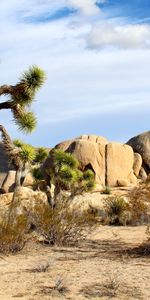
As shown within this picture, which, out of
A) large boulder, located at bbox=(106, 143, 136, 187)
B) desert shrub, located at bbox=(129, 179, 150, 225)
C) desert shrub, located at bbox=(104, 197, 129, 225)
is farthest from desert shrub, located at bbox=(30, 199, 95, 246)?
large boulder, located at bbox=(106, 143, 136, 187)

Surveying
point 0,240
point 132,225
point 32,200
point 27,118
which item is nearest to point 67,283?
point 0,240

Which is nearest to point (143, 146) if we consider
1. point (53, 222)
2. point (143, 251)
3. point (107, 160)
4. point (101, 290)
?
point (107, 160)

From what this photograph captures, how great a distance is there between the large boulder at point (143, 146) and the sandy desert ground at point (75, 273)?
1193 inches

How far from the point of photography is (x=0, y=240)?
38.7 feet

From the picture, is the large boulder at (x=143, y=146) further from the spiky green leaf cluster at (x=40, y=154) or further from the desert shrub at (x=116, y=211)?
the desert shrub at (x=116, y=211)

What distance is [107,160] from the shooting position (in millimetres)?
40906

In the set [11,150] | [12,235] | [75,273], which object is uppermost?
[11,150]

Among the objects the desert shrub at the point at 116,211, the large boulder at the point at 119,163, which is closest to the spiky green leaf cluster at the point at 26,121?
the desert shrub at the point at 116,211

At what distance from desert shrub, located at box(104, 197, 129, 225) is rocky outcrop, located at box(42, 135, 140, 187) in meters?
14.9

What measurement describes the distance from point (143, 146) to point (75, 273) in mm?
34834

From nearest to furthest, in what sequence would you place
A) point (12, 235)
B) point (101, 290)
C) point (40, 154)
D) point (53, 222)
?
point (101, 290) < point (12, 235) < point (53, 222) < point (40, 154)

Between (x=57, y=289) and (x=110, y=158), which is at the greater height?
(x=110, y=158)

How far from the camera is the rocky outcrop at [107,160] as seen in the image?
39.9m

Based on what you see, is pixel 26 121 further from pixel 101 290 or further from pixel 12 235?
pixel 101 290
